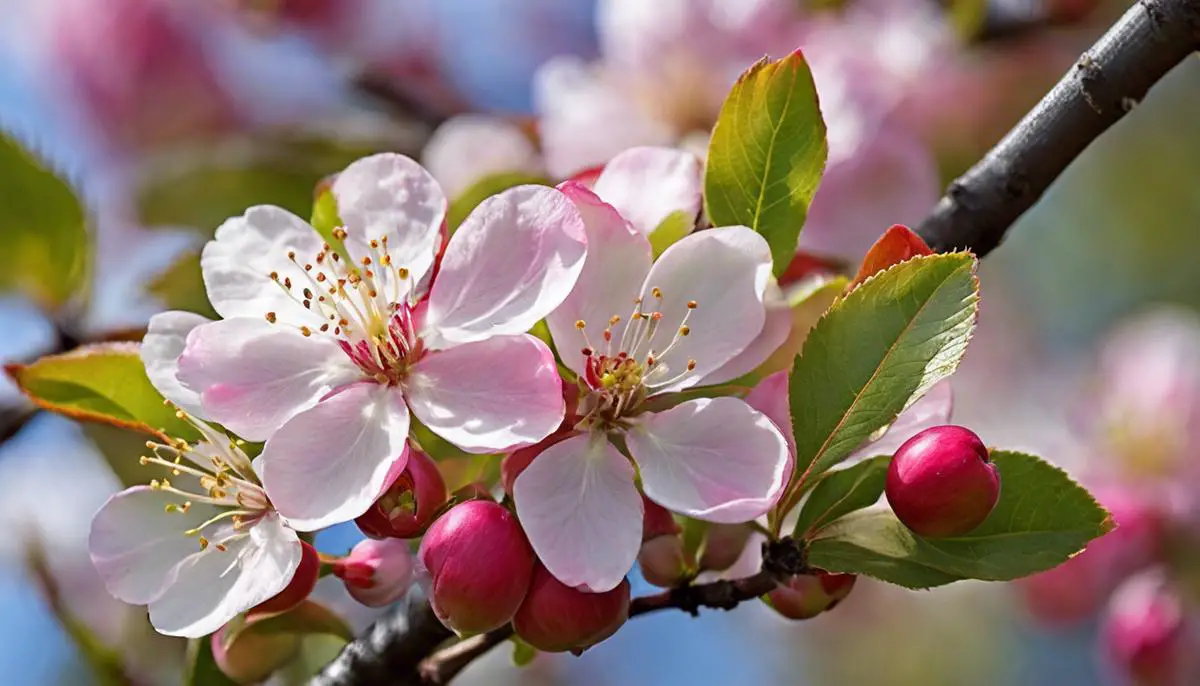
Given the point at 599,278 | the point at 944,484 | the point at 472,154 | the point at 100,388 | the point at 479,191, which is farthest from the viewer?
the point at 472,154

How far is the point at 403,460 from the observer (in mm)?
721

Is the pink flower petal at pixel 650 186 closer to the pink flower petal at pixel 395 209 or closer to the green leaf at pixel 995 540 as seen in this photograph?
the pink flower petal at pixel 395 209

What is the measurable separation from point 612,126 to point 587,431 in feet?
2.47

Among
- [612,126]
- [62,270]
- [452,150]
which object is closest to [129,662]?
[62,270]

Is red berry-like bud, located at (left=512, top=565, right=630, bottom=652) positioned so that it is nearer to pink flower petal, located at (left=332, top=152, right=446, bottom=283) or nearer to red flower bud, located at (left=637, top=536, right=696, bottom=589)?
red flower bud, located at (left=637, top=536, right=696, bottom=589)

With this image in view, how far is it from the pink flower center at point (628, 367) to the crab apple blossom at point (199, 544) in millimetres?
206

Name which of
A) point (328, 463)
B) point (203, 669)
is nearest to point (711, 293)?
point (328, 463)

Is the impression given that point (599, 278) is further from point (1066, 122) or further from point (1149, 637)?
point (1149, 637)

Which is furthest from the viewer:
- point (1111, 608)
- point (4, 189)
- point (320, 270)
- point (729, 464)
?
point (1111, 608)

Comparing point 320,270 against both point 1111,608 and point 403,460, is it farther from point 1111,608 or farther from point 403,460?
point 1111,608

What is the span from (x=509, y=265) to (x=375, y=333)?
0.12 m

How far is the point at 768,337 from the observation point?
805mm

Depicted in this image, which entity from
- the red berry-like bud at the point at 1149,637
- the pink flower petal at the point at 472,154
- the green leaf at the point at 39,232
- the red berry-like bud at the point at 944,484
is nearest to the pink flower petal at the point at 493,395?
the red berry-like bud at the point at 944,484

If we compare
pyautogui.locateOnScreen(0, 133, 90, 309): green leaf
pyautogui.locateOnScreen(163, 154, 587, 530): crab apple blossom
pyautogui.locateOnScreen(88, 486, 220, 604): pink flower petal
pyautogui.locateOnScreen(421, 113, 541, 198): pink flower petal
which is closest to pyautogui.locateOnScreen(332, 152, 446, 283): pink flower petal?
pyautogui.locateOnScreen(163, 154, 587, 530): crab apple blossom
